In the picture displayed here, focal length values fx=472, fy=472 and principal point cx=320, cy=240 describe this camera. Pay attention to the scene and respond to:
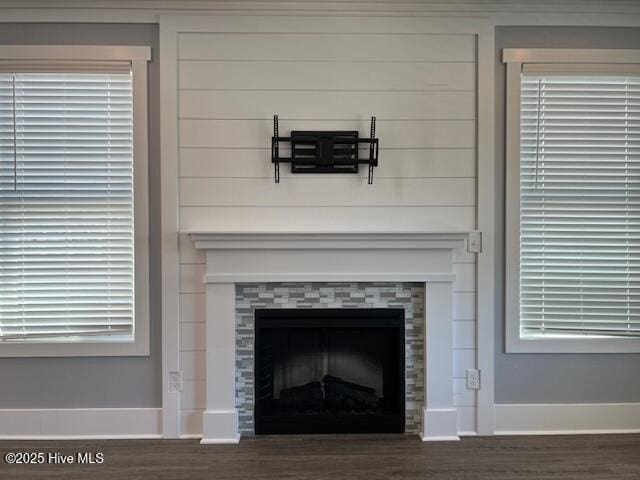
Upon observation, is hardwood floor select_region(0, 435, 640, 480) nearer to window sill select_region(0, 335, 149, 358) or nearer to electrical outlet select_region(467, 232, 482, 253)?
window sill select_region(0, 335, 149, 358)

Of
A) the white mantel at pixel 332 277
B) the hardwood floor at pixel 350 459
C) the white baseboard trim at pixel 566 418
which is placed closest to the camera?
the hardwood floor at pixel 350 459

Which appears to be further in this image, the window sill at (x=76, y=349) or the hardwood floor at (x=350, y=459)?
the window sill at (x=76, y=349)

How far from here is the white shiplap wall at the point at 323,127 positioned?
9.09ft

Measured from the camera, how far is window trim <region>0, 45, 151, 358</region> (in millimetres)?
2750

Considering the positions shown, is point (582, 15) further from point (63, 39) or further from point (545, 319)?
point (63, 39)

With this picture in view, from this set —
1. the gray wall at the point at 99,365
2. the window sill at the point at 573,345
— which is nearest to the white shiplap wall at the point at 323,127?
the gray wall at the point at 99,365

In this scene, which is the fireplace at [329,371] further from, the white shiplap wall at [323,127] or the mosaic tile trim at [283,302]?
the white shiplap wall at [323,127]

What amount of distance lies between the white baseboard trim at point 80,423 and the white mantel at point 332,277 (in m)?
0.38

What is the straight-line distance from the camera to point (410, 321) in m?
2.81

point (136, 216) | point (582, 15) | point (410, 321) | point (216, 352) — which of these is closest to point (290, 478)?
point (216, 352)

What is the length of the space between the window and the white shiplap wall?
341 mm

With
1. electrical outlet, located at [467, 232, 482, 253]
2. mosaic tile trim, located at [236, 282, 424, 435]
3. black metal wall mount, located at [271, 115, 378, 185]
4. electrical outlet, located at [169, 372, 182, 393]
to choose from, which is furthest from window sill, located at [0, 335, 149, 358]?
electrical outlet, located at [467, 232, 482, 253]

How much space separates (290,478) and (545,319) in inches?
68.7

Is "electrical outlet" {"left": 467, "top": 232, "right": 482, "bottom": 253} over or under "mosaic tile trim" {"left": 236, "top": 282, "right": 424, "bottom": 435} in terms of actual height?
over
